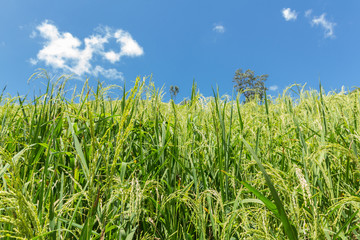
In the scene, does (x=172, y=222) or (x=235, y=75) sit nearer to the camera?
(x=172, y=222)

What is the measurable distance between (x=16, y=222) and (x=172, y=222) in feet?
2.69

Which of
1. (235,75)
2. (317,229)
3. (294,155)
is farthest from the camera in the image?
(235,75)

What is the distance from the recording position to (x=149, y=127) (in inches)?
88.9

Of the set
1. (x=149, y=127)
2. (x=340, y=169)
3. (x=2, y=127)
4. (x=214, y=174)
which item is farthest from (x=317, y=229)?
(x=2, y=127)

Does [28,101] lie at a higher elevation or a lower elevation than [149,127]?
higher

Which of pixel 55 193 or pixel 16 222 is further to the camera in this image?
pixel 55 193

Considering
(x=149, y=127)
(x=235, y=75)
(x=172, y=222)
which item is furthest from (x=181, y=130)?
(x=235, y=75)

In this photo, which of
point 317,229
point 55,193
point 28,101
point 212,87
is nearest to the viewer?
point 317,229

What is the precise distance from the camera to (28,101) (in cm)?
241

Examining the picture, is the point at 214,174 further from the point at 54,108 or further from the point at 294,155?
the point at 54,108

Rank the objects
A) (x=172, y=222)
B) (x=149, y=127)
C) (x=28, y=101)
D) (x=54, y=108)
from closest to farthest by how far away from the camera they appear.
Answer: (x=172, y=222) < (x=54, y=108) < (x=149, y=127) < (x=28, y=101)

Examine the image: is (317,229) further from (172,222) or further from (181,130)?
(181,130)

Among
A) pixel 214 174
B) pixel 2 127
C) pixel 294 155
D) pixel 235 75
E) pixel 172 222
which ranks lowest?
pixel 172 222

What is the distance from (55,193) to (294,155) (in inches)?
71.0
